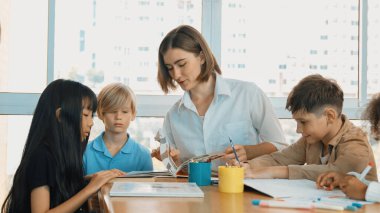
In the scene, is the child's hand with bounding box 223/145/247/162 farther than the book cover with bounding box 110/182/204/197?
Yes

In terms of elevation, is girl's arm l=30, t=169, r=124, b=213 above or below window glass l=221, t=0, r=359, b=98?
below

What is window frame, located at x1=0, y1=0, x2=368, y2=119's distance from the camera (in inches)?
126

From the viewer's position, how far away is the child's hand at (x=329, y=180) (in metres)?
1.67

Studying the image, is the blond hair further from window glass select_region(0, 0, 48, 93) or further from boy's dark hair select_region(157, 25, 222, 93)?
window glass select_region(0, 0, 48, 93)

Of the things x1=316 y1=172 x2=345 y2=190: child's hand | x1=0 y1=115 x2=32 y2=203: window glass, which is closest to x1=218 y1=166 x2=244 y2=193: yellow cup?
x1=316 y1=172 x2=345 y2=190: child's hand

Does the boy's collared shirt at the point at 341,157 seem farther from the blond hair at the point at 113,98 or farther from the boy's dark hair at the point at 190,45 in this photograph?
the blond hair at the point at 113,98

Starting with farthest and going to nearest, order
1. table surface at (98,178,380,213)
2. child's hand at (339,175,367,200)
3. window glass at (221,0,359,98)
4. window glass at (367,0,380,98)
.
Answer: window glass at (367,0,380,98)
window glass at (221,0,359,98)
child's hand at (339,175,367,200)
table surface at (98,178,380,213)

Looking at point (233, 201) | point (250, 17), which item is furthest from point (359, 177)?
point (250, 17)

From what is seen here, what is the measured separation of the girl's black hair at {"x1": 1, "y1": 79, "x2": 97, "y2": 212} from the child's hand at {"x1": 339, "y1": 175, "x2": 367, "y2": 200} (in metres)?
0.94

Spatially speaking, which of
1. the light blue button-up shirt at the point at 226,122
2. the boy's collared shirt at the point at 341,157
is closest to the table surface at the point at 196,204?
the boy's collared shirt at the point at 341,157

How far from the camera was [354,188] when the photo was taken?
4.90 ft

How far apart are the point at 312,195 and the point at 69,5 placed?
87.6 inches

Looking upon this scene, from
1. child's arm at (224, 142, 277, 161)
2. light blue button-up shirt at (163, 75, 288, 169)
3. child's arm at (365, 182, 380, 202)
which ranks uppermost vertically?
light blue button-up shirt at (163, 75, 288, 169)

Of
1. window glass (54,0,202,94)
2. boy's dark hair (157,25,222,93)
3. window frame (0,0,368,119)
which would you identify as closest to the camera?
boy's dark hair (157,25,222,93)
